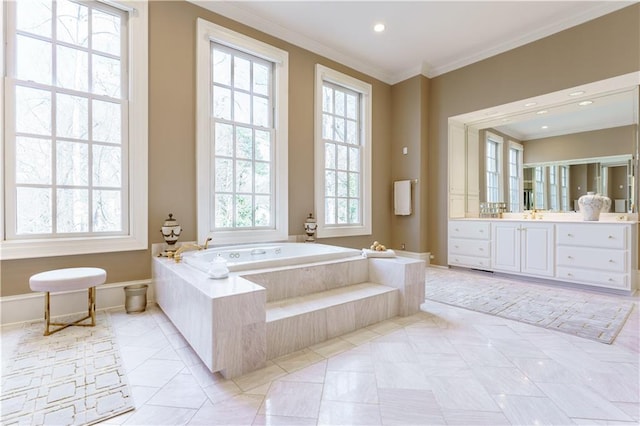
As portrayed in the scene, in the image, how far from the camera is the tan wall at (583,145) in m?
3.64

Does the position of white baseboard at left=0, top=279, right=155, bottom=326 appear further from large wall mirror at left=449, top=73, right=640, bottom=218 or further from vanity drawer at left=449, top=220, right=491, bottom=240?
large wall mirror at left=449, top=73, right=640, bottom=218

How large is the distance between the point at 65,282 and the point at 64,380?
84 cm

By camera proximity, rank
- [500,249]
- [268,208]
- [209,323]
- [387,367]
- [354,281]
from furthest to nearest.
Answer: [500,249] < [268,208] < [354,281] < [387,367] < [209,323]

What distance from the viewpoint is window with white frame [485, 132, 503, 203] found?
4.78 metres

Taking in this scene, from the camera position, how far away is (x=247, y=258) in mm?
3314

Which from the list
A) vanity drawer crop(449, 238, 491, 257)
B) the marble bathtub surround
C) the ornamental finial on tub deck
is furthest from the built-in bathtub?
vanity drawer crop(449, 238, 491, 257)

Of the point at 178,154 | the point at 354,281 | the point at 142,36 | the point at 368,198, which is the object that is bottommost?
the point at 354,281

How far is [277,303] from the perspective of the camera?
2.26 metres

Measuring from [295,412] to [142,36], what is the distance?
11.0 feet

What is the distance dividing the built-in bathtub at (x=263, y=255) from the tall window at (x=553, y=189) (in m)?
3.10

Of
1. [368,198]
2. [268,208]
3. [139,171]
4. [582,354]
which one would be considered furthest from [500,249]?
[139,171]

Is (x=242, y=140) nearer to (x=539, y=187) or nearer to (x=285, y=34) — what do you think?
(x=285, y=34)

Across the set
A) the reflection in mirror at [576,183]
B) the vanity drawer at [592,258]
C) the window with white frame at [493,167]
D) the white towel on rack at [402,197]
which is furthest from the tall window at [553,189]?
the white towel on rack at [402,197]

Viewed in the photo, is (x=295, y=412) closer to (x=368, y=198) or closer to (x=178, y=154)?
(x=178, y=154)
